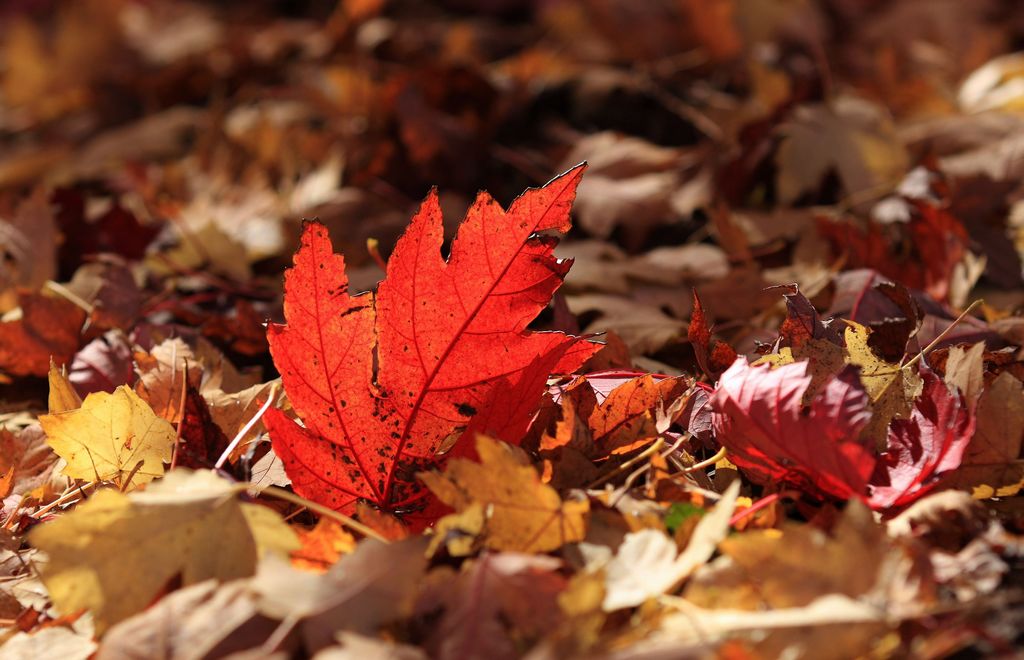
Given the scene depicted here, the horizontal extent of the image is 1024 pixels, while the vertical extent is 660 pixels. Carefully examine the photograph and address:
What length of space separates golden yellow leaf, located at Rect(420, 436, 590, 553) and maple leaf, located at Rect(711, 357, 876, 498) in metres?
0.10

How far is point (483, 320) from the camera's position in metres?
0.53

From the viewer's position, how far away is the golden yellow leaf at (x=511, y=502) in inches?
18.3

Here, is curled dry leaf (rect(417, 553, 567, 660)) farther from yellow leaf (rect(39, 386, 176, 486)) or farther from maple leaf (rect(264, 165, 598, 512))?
yellow leaf (rect(39, 386, 176, 486))

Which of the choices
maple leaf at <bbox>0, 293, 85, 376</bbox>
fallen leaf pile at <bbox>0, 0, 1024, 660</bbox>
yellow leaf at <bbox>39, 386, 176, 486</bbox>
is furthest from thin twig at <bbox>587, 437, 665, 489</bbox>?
maple leaf at <bbox>0, 293, 85, 376</bbox>

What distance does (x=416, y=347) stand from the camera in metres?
0.53

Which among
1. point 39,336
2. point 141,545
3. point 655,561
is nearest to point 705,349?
point 655,561

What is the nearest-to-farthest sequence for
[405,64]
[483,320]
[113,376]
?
[483,320] < [113,376] < [405,64]

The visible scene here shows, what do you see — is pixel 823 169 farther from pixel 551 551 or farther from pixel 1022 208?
pixel 551 551

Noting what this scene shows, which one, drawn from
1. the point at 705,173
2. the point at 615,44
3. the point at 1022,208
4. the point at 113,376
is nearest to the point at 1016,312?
the point at 1022,208

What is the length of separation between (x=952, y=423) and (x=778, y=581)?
0.52ft

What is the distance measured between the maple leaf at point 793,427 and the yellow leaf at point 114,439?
0.34 meters

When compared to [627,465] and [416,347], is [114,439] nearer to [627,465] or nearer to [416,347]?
[416,347]

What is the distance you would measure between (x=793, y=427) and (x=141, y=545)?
1.10 ft

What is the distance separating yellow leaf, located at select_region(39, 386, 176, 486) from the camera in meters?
0.56
